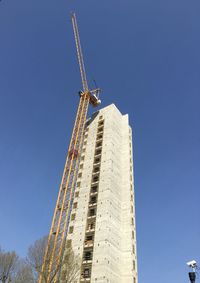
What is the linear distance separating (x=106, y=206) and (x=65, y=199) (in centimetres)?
1409

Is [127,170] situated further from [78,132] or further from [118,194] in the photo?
[78,132]

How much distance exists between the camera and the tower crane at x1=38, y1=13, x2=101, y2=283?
44.4 meters

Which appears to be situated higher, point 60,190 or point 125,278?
point 60,190

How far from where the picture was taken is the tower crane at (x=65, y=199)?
146 feet

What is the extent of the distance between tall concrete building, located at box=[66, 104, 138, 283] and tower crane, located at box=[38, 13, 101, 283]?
1780 millimetres

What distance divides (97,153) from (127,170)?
31.1 feet

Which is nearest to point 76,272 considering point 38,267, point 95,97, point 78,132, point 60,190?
point 38,267

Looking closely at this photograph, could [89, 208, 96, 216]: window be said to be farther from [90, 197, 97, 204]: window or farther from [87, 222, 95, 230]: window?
[87, 222, 95, 230]: window

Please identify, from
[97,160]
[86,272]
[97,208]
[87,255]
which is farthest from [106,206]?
[97,160]

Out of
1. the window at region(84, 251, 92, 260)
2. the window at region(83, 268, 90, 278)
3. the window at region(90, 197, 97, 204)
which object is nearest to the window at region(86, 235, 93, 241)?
the window at region(84, 251, 92, 260)

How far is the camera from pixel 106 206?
59.0 meters

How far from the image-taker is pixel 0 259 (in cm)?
4838

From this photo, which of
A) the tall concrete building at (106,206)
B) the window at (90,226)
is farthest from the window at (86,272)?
the window at (90,226)

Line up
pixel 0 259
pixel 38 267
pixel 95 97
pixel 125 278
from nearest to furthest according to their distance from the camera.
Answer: pixel 38 267
pixel 0 259
pixel 125 278
pixel 95 97
